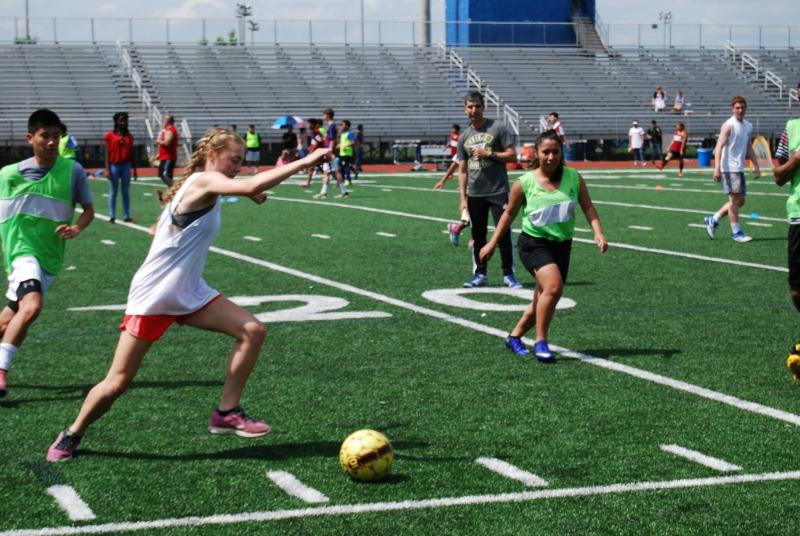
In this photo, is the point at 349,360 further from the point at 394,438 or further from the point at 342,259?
the point at 342,259

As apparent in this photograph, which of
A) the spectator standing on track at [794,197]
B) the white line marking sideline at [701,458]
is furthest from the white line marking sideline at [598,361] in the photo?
the spectator standing on track at [794,197]

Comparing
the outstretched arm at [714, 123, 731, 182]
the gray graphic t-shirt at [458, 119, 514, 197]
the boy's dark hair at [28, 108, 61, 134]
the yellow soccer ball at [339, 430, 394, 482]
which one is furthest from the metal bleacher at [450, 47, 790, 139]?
the yellow soccer ball at [339, 430, 394, 482]

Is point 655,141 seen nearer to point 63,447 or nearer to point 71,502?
point 63,447

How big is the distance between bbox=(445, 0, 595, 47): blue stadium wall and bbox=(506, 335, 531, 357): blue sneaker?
163 ft

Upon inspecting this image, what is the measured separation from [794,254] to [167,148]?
18.0m

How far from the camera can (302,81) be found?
2062 inches

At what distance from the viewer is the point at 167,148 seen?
81.2 ft

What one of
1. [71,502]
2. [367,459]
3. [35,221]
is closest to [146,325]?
[71,502]

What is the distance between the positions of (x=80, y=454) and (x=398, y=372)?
2.51 metres

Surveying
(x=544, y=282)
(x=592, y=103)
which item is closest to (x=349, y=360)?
(x=544, y=282)

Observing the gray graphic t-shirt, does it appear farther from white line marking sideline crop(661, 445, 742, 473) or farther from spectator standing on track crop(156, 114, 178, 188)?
spectator standing on track crop(156, 114, 178, 188)

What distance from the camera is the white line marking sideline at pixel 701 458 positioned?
5.69 meters

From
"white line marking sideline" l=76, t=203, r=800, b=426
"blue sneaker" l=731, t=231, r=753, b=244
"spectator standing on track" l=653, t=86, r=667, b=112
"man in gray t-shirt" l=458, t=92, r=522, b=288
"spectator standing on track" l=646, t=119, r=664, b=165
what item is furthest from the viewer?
"spectator standing on track" l=653, t=86, r=667, b=112

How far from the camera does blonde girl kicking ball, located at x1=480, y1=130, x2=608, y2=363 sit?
8.48 metres
